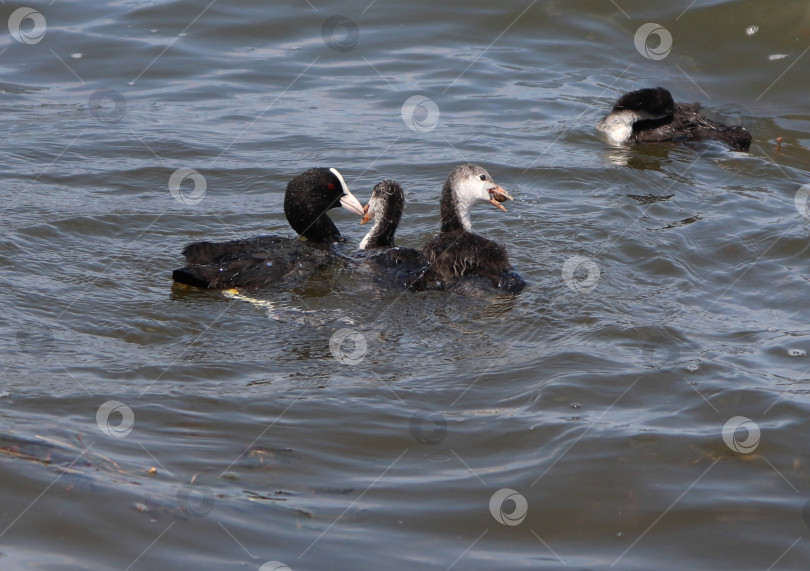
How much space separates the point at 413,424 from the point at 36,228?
437 cm

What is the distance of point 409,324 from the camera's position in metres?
7.38

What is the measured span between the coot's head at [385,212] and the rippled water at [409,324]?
770 mm

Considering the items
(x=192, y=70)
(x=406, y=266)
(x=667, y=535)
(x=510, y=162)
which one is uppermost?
(x=192, y=70)

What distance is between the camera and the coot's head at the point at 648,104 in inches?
448

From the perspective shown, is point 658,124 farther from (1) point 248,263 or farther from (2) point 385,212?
(1) point 248,263

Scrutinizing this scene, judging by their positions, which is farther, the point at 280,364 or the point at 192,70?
the point at 192,70

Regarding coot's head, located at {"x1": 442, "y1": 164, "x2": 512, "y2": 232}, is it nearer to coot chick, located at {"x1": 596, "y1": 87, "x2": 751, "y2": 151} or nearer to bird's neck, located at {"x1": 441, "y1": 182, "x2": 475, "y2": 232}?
bird's neck, located at {"x1": 441, "y1": 182, "x2": 475, "y2": 232}

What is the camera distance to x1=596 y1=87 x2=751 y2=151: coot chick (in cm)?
1133

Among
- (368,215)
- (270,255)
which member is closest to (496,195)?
(368,215)

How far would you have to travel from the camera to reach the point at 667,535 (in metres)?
4.94

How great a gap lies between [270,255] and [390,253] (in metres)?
0.90

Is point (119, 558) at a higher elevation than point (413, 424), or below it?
below

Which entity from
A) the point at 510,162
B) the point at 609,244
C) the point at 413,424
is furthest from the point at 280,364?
the point at 510,162

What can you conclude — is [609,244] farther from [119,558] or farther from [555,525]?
[119,558]
